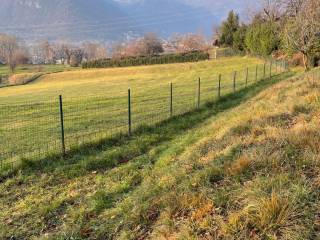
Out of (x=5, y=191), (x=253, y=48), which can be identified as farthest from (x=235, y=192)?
(x=253, y=48)

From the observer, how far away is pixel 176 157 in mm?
9305

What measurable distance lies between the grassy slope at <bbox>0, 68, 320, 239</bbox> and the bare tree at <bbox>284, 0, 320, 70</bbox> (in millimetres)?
24352

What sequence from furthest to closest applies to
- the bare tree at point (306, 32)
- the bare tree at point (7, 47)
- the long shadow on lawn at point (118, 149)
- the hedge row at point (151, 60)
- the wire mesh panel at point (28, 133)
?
the bare tree at point (7, 47) < the hedge row at point (151, 60) < the bare tree at point (306, 32) < the wire mesh panel at point (28, 133) < the long shadow on lawn at point (118, 149)

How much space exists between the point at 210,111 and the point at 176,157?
8.09m

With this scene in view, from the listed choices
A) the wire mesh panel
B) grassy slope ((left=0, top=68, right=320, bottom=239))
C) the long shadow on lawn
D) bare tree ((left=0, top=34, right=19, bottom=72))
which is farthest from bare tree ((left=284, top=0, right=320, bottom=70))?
bare tree ((left=0, top=34, right=19, bottom=72))

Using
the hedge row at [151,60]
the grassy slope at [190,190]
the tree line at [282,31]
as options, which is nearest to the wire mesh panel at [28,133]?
the grassy slope at [190,190]

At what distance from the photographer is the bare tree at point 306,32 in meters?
32.2

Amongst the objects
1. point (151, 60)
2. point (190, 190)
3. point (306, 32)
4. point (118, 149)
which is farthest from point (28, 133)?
point (151, 60)

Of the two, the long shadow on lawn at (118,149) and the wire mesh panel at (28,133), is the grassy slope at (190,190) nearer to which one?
the long shadow on lawn at (118,149)

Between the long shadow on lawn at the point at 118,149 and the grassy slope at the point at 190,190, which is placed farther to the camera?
the long shadow on lawn at the point at 118,149

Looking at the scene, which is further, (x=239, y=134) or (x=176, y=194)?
(x=239, y=134)

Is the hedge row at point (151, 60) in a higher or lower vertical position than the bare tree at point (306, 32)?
lower

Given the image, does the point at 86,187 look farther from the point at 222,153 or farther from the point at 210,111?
the point at 210,111

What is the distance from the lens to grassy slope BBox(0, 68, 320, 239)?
4.75 m
